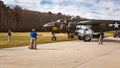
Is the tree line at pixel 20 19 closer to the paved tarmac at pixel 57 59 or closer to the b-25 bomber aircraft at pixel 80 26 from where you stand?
the b-25 bomber aircraft at pixel 80 26

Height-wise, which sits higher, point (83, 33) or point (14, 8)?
point (14, 8)

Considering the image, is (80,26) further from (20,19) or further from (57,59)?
(20,19)

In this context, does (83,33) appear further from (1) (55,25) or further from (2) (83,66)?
(2) (83,66)

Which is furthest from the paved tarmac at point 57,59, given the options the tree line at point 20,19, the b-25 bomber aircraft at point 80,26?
the tree line at point 20,19

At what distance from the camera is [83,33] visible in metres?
39.0

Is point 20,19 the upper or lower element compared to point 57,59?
upper

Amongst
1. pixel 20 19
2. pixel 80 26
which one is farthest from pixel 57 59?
pixel 20 19

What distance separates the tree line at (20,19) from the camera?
141 metres

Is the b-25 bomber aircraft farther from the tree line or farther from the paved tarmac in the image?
the tree line

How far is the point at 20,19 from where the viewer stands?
151500 millimetres

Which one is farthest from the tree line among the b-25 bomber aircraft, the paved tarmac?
the paved tarmac

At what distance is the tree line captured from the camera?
14138cm

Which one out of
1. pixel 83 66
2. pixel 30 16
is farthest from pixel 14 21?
pixel 83 66

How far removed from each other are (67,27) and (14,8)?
112967 mm
